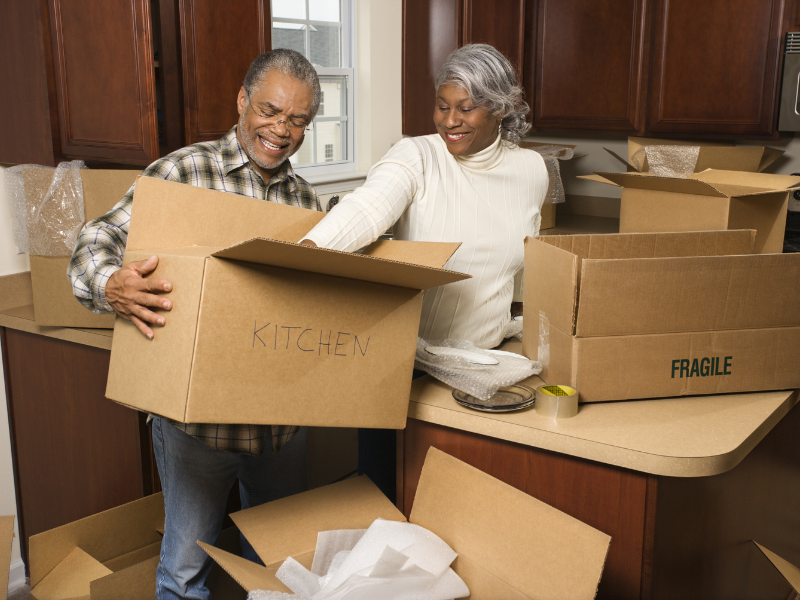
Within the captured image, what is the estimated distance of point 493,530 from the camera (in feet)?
3.64

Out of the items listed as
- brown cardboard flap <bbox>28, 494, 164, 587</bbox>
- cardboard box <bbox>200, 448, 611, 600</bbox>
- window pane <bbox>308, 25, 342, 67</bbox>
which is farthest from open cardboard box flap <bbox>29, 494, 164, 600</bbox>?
window pane <bbox>308, 25, 342, 67</bbox>

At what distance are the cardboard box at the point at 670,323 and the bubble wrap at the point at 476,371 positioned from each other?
6cm

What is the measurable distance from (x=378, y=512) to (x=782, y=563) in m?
0.86

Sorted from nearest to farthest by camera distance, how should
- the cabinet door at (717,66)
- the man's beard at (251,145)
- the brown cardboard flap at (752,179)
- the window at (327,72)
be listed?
the man's beard at (251,145)
the brown cardboard flap at (752,179)
the cabinet door at (717,66)
the window at (327,72)

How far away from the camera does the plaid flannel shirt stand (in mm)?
1274

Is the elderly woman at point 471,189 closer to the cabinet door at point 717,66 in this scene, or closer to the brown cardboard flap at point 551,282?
the brown cardboard flap at point 551,282

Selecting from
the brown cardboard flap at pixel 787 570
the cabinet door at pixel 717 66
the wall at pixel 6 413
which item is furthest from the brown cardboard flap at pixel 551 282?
the cabinet door at pixel 717 66

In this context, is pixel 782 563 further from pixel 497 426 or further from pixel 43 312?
pixel 43 312

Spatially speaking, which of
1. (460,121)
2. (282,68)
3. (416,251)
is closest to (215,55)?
(282,68)

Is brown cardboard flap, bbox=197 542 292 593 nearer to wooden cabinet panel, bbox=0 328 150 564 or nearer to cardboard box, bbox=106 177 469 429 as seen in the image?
cardboard box, bbox=106 177 469 429

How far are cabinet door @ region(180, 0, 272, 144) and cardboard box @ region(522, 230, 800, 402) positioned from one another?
1.09 meters

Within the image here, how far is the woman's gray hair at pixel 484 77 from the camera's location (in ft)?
4.81

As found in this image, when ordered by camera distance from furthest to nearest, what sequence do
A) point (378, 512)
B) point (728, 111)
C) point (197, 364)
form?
point (728, 111) → point (378, 512) → point (197, 364)

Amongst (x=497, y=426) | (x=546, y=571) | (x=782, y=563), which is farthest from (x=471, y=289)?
(x=782, y=563)
